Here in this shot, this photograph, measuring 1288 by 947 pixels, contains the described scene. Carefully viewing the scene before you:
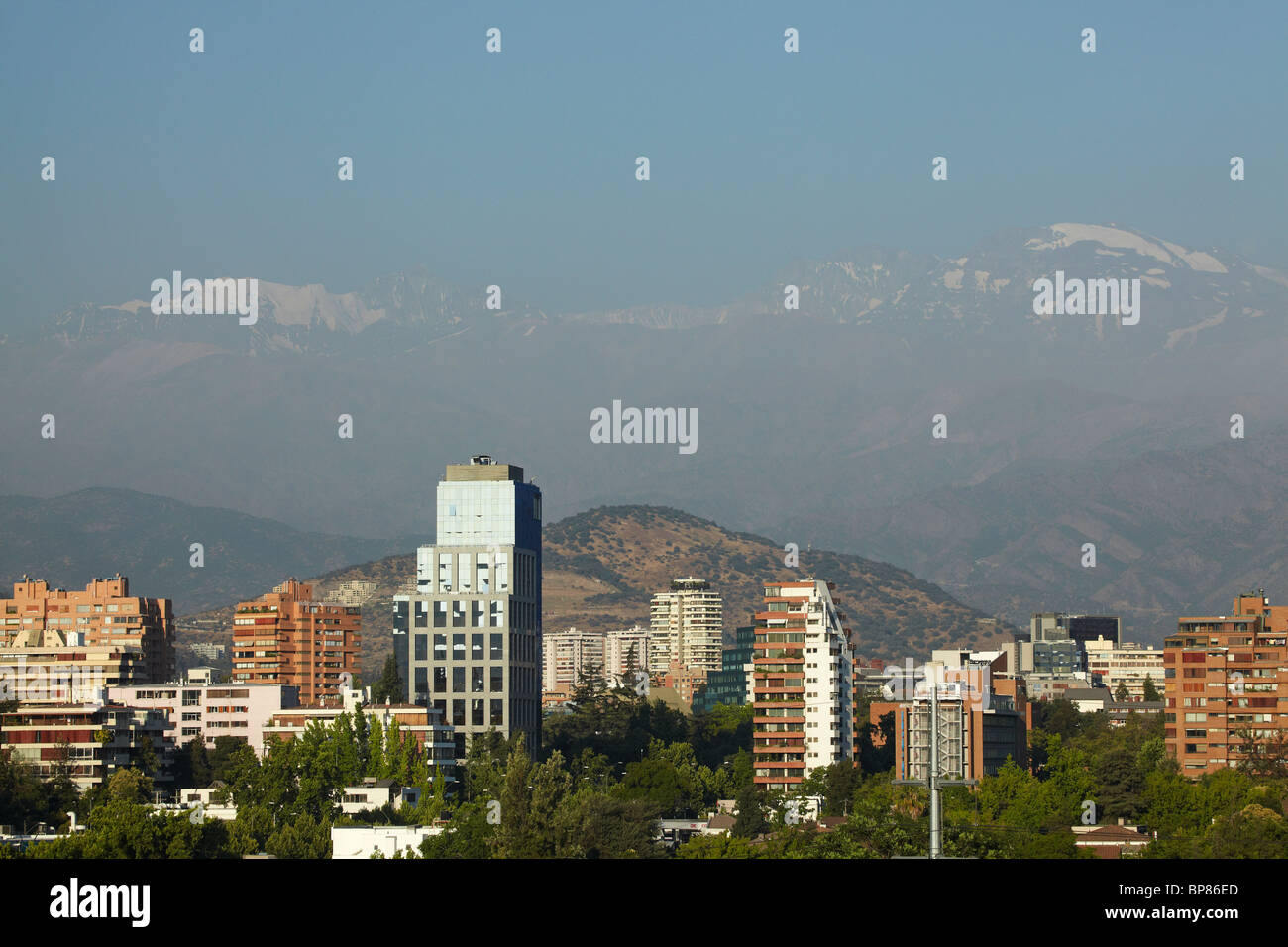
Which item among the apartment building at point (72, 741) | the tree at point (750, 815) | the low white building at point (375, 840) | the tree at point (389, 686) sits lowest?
the tree at point (750, 815)

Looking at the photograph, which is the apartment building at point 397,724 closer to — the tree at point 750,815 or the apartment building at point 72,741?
the apartment building at point 72,741

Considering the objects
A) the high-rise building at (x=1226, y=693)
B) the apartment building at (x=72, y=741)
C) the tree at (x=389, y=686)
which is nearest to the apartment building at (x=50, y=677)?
the tree at (x=389, y=686)

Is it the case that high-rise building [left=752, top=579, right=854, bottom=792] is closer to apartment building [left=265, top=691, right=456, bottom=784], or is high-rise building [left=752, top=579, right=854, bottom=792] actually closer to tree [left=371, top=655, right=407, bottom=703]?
apartment building [left=265, top=691, right=456, bottom=784]

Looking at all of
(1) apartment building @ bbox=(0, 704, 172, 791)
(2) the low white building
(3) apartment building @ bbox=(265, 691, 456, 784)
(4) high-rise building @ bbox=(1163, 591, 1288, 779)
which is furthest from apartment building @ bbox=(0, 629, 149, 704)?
(4) high-rise building @ bbox=(1163, 591, 1288, 779)

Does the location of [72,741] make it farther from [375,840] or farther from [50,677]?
[50,677]

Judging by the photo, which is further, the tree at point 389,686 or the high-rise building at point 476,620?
the high-rise building at point 476,620
